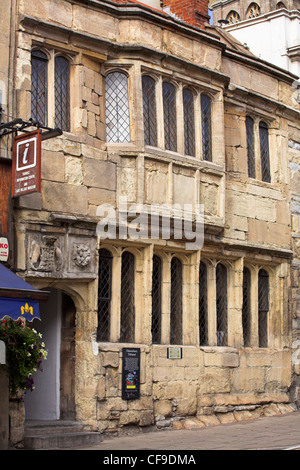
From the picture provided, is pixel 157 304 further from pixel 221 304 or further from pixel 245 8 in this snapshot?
pixel 245 8

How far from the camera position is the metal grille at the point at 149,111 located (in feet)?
47.5

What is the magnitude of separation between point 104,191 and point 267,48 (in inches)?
340

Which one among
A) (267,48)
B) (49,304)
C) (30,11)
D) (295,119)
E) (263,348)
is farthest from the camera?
(267,48)

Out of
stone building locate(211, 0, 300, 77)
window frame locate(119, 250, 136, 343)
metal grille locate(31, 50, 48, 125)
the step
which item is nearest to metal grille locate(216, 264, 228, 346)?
window frame locate(119, 250, 136, 343)

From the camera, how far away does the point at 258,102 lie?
17219 millimetres

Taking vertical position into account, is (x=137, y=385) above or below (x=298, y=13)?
below

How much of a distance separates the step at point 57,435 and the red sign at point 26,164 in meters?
3.53

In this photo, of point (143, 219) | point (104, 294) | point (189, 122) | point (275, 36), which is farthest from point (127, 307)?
point (275, 36)

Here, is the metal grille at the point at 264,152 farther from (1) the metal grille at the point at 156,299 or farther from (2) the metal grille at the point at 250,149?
(1) the metal grille at the point at 156,299

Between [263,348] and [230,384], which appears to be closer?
[230,384]

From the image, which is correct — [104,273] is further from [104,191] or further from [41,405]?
[41,405]

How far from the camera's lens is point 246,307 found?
16656 millimetres

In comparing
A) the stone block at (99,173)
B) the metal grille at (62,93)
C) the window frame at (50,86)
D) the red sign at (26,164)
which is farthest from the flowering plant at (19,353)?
the metal grille at (62,93)
